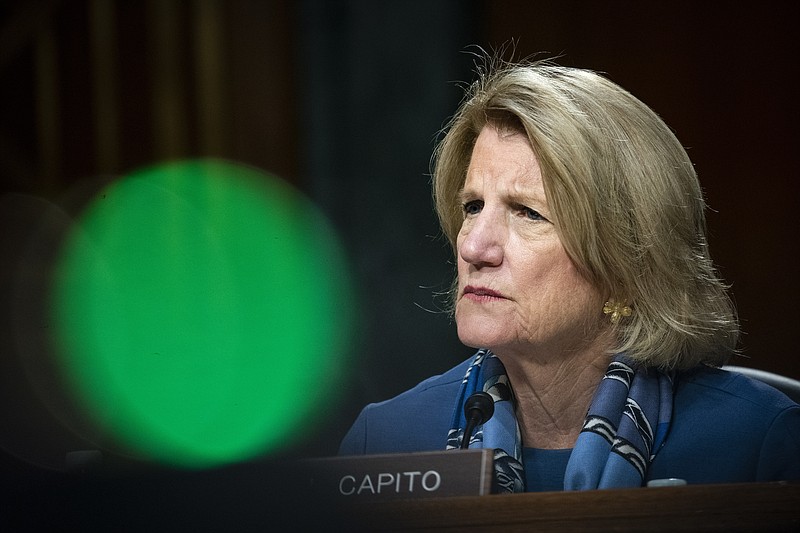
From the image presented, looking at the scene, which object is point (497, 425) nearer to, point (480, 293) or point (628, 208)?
point (480, 293)

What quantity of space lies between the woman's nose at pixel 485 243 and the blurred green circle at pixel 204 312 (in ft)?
4.52

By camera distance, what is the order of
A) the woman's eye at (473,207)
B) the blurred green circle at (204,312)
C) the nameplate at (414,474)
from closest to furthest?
the nameplate at (414,474) → the woman's eye at (473,207) → the blurred green circle at (204,312)

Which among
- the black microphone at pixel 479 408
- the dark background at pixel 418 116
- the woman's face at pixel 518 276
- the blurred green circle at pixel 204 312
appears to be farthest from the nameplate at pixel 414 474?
the blurred green circle at pixel 204 312

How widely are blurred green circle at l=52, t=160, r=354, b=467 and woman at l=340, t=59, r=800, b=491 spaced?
134 centimetres

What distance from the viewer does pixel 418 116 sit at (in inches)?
114

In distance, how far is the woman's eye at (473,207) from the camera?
1.70 metres

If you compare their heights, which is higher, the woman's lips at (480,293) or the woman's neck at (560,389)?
the woman's lips at (480,293)

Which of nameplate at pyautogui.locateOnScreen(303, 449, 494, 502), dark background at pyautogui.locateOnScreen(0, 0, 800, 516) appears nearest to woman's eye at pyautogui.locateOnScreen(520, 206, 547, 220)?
nameplate at pyautogui.locateOnScreen(303, 449, 494, 502)

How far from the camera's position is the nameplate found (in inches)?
43.7

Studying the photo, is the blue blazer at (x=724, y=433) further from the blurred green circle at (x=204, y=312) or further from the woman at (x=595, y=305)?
the blurred green circle at (x=204, y=312)

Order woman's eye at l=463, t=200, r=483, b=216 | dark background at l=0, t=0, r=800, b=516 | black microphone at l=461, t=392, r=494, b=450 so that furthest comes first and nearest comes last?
dark background at l=0, t=0, r=800, b=516 → woman's eye at l=463, t=200, r=483, b=216 → black microphone at l=461, t=392, r=494, b=450

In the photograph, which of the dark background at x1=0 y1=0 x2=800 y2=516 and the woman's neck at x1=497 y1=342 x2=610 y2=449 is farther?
the dark background at x1=0 y1=0 x2=800 y2=516

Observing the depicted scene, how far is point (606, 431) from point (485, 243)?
34 cm

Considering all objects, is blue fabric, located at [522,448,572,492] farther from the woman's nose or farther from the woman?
the woman's nose
